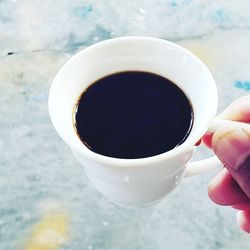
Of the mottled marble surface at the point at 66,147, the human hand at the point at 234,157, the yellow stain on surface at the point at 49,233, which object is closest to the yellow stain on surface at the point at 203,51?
the mottled marble surface at the point at 66,147

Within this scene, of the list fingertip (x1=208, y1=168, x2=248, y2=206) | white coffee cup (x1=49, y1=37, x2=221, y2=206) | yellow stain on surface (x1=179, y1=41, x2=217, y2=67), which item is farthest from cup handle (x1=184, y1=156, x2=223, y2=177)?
yellow stain on surface (x1=179, y1=41, x2=217, y2=67)

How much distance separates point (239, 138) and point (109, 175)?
0.13m

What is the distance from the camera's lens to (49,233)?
29.5 inches

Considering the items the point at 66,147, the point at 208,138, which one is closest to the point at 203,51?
the point at 66,147

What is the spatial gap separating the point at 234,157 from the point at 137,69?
0.52 ft

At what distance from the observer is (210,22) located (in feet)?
3.29

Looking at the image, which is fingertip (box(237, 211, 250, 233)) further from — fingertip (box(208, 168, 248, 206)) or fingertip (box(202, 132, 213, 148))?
fingertip (box(202, 132, 213, 148))

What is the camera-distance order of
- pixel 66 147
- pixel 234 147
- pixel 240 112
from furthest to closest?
pixel 66 147, pixel 240 112, pixel 234 147

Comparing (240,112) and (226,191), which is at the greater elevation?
(240,112)

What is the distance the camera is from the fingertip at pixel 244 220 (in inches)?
28.6

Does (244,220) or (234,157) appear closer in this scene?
(234,157)

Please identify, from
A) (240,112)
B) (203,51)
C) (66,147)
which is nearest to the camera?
(240,112)

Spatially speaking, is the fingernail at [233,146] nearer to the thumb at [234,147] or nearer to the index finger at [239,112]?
the thumb at [234,147]

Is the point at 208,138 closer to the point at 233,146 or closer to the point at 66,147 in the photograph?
the point at 233,146
